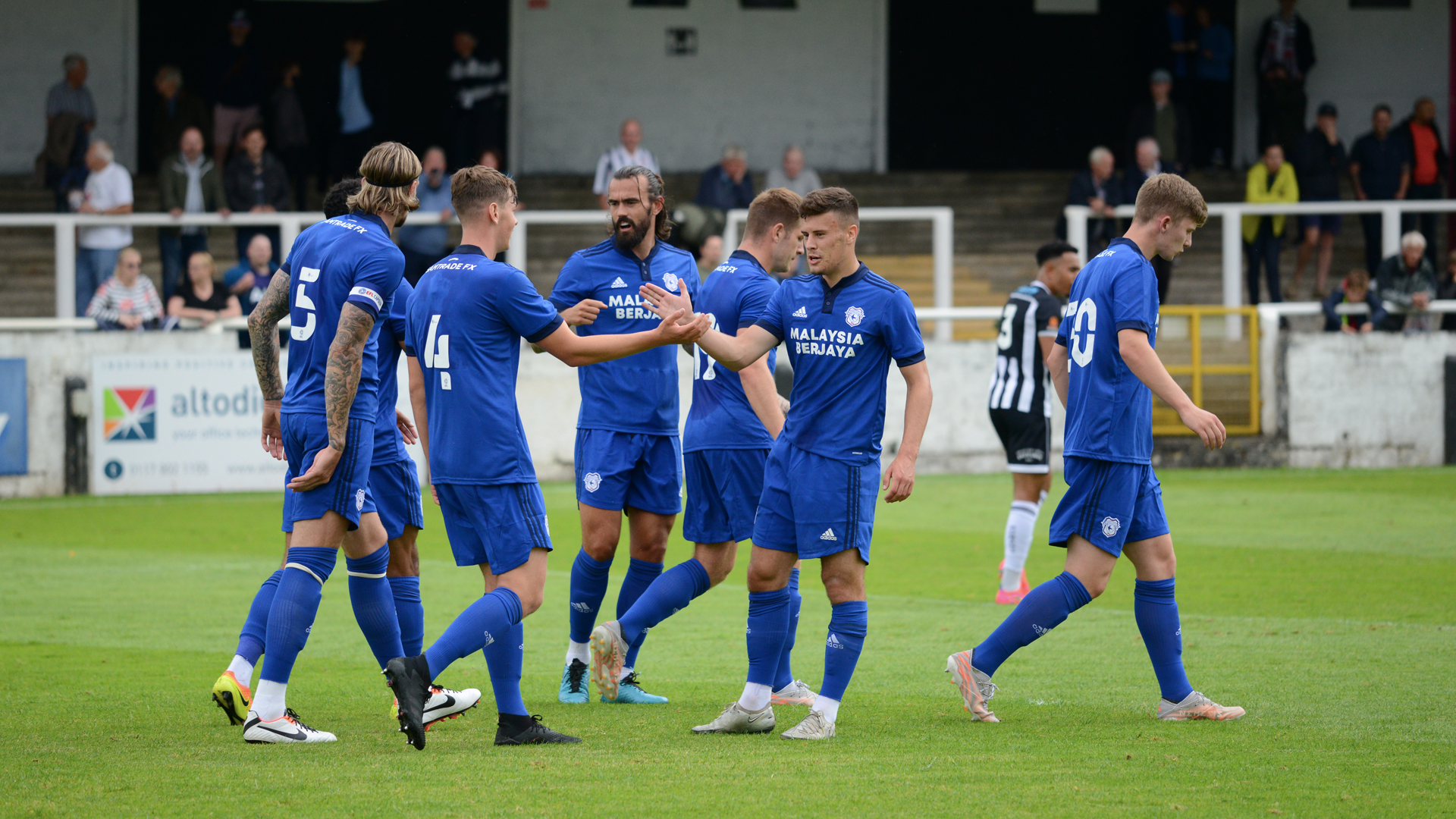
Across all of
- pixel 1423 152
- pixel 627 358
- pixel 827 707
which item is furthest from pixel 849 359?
pixel 1423 152

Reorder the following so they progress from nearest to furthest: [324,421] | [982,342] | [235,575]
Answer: [324,421]
[235,575]
[982,342]

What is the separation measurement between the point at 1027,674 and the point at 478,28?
1778 cm

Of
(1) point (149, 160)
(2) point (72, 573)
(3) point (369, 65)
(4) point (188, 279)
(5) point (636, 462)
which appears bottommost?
(2) point (72, 573)

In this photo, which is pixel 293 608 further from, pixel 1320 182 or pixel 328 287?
pixel 1320 182

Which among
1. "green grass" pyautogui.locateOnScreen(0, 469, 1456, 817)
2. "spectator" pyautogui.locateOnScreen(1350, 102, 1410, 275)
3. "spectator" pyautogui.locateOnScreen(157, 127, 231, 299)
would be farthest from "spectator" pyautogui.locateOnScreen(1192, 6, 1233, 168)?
"spectator" pyautogui.locateOnScreen(157, 127, 231, 299)

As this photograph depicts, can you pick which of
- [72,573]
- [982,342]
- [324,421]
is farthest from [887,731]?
[982,342]

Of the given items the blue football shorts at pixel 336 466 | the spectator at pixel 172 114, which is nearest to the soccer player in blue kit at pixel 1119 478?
the blue football shorts at pixel 336 466

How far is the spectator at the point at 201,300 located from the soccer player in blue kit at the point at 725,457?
33.3ft

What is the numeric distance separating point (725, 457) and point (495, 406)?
4.64ft

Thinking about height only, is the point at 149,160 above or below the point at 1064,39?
below

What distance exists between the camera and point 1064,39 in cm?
2447

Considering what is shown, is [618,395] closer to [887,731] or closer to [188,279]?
[887,731]

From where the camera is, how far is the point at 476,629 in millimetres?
5672

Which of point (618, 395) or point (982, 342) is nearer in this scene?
point (618, 395)
